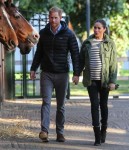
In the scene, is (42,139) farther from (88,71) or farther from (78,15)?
(78,15)

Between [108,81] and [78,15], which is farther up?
[78,15]

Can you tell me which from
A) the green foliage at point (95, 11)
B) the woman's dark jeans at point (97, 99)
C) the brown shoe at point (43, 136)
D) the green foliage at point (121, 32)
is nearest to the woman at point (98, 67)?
the woman's dark jeans at point (97, 99)

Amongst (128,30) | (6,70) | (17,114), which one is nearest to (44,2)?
(6,70)

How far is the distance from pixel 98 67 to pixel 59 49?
695 millimetres

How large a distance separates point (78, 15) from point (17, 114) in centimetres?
1436

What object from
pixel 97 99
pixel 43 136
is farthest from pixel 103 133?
pixel 43 136

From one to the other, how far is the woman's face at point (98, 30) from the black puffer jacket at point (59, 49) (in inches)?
15.8

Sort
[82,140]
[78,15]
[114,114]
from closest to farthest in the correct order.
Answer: [82,140] < [114,114] < [78,15]

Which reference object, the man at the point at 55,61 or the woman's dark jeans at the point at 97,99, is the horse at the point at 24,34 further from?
the woman's dark jeans at the point at 97,99

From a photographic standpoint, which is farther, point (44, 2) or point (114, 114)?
point (44, 2)

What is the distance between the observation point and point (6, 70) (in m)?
17.2

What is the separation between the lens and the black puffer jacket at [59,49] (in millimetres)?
9219

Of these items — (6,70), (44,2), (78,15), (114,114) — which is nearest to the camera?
(114,114)

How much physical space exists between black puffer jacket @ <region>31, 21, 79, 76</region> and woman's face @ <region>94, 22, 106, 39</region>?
40cm
